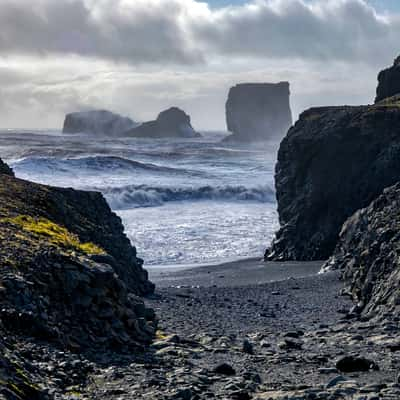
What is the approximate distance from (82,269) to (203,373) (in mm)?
4614

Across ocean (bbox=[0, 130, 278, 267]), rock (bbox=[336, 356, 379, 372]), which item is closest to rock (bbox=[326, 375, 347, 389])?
rock (bbox=[336, 356, 379, 372])

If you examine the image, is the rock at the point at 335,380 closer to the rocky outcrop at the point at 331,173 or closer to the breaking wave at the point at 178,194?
the rocky outcrop at the point at 331,173

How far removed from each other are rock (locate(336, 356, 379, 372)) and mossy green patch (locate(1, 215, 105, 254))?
829 centimetres

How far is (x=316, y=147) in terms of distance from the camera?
48.2 m

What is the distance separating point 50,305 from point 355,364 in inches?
257

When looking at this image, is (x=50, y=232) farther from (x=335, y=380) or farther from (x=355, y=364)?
(x=335, y=380)

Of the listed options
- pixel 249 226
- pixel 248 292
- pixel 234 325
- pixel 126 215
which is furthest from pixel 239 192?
pixel 234 325

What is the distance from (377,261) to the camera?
88.1ft

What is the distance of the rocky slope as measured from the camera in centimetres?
1373

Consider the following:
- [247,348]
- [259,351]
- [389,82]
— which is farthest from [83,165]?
[247,348]

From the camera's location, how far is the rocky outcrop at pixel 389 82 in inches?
2272

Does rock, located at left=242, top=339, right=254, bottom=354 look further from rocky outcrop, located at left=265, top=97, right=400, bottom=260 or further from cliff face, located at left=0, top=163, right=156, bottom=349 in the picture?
rocky outcrop, located at left=265, top=97, right=400, bottom=260

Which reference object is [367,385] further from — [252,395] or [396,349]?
[396,349]

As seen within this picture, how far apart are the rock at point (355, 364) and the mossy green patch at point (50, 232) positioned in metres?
8.29
